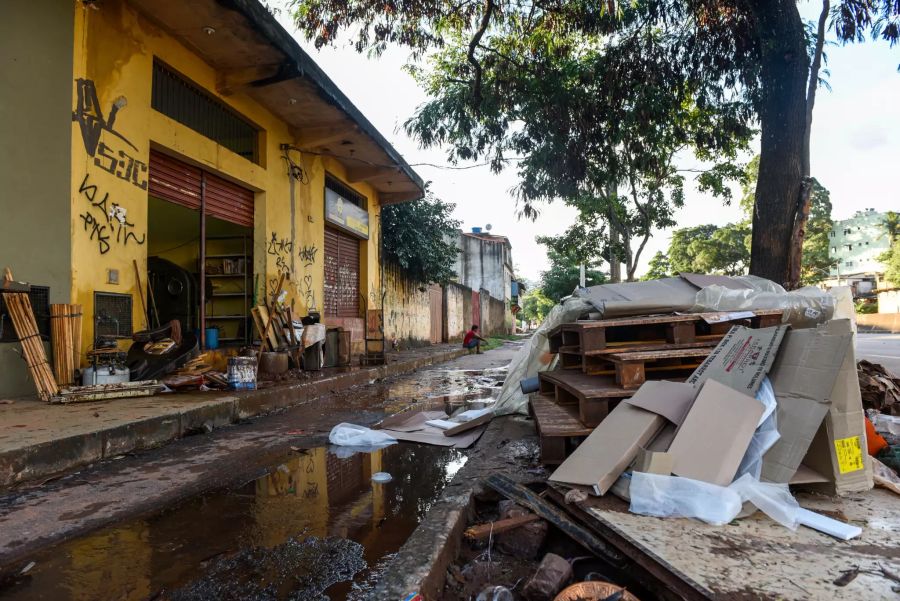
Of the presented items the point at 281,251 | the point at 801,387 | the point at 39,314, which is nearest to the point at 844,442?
the point at 801,387

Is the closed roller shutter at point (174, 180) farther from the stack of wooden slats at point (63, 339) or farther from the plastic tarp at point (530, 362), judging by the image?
the plastic tarp at point (530, 362)

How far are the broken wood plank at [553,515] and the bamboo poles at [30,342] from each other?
434 centimetres

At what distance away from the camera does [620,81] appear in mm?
8312

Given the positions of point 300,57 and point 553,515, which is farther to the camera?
point 300,57

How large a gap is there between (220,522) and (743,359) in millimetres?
2756

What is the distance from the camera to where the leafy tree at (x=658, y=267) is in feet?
150

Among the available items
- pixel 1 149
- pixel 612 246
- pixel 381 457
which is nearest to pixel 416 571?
pixel 381 457

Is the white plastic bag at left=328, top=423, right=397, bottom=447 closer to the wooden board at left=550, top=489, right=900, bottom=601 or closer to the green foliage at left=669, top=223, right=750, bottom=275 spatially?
the wooden board at left=550, top=489, right=900, bottom=601

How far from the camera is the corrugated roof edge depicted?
6.06 meters

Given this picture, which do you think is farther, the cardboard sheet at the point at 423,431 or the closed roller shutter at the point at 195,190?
the closed roller shutter at the point at 195,190

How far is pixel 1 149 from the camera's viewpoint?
4.70 meters

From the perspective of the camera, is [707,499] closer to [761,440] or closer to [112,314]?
[761,440]

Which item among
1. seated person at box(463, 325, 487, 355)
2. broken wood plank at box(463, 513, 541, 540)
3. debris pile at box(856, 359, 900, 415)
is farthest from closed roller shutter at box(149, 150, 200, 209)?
seated person at box(463, 325, 487, 355)

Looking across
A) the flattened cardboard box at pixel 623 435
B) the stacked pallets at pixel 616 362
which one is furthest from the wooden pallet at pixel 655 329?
the flattened cardboard box at pixel 623 435
